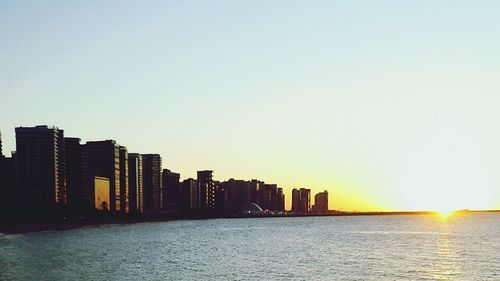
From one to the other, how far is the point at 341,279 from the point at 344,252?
43.1 meters

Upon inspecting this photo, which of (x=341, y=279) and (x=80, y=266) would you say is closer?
(x=341, y=279)

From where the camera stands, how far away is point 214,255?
121750mm

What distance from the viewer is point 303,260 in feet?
357

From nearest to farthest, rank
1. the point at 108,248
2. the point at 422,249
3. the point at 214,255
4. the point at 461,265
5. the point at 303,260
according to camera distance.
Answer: the point at 461,265 < the point at 303,260 < the point at 214,255 < the point at 422,249 < the point at 108,248

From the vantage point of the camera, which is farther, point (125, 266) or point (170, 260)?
point (170, 260)

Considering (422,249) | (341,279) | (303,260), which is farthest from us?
(422,249)

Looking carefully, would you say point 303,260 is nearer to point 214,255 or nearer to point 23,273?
point 214,255

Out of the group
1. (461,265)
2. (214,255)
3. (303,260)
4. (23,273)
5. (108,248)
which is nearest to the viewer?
(23,273)

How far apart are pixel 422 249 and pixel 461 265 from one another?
34012 mm

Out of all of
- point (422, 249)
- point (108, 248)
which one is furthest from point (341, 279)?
point (108, 248)

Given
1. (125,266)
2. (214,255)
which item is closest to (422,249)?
(214,255)

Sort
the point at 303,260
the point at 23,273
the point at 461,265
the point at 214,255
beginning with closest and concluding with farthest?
1. the point at 23,273
2. the point at 461,265
3. the point at 303,260
4. the point at 214,255

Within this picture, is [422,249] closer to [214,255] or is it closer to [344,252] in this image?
[344,252]

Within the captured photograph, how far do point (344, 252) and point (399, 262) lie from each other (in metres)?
23.3
